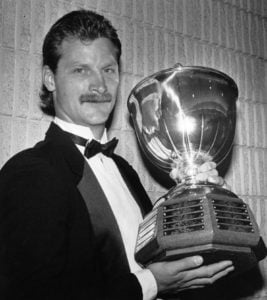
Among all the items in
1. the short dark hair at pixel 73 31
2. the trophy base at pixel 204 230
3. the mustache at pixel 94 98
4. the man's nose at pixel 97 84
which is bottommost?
the trophy base at pixel 204 230

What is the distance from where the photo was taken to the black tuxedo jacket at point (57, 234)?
3.67 ft

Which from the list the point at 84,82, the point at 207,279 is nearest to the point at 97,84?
the point at 84,82

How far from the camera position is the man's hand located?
1.22 metres

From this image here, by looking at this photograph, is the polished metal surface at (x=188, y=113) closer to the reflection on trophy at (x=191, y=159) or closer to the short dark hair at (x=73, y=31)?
the reflection on trophy at (x=191, y=159)

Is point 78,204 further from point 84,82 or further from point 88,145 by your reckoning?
point 84,82

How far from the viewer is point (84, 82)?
154 cm

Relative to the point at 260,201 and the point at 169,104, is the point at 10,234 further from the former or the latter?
the point at 260,201

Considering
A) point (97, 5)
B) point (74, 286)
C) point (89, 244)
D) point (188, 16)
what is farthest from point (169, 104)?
point (188, 16)

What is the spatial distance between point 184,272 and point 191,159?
341 mm

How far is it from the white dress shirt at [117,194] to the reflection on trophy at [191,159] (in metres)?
0.08

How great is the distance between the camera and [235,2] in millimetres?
2488

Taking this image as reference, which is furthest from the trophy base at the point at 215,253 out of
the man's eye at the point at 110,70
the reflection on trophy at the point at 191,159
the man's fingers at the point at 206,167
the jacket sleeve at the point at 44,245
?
the man's eye at the point at 110,70

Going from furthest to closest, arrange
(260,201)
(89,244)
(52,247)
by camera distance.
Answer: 1. (260,201)
2. (89,244)
3. (52,247)

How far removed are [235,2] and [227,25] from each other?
149 millimetres
